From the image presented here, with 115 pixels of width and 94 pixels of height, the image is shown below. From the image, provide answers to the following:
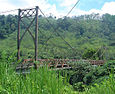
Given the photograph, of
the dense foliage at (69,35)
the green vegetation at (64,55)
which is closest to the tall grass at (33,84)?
the green vegetation at (64,55)

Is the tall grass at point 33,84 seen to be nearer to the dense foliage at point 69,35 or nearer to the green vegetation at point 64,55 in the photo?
the green vegetation at point 64,55

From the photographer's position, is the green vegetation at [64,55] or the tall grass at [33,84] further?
the green vegetation at [64,55]

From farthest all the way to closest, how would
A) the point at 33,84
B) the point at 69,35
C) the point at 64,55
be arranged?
1. the point at 69,35
2. the point at 64,55
3. the point at 33,84

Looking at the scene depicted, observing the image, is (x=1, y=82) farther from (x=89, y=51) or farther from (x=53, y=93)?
(x=89, y=51)

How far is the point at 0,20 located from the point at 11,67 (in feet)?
179

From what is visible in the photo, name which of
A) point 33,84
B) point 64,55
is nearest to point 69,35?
point 64,55

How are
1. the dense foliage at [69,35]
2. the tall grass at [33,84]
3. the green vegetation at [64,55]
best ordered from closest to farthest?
the tall grass at [33,84] → the green vegetation at [64,55] → the dense foliage at [69,35]

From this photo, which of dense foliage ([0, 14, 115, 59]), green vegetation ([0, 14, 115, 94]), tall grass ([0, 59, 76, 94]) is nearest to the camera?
tall grass ([0, 59, 76, 94])

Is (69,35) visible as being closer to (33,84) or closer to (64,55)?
(64,55)

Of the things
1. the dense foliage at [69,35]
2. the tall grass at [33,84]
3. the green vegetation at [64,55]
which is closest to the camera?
the tall grass at [33,84]

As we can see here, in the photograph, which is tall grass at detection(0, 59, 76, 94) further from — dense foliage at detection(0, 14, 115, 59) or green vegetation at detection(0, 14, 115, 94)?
dense foliage at detection(0, 14, 115, 59)

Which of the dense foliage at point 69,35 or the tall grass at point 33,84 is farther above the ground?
the dense foliage at point 69,35

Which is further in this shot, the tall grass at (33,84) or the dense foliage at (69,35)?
the dense foliage at (69,35)

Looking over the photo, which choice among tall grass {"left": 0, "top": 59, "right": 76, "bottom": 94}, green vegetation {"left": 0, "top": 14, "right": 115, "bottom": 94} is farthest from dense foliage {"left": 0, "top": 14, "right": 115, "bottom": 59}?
tall grass {"left": 0, "top": 59, "right": 76, "bottom": 94}
